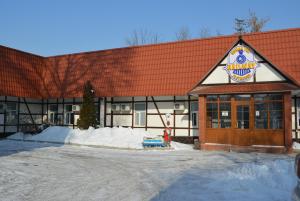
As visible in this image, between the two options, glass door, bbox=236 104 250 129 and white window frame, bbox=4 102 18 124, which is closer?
glass door, bbox=236 104 250 129

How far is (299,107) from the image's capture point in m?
18.3

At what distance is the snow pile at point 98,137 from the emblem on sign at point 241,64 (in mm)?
4899

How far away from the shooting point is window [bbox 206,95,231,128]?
17672 millimetres

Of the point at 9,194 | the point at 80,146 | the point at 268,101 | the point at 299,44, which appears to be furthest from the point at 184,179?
the point at 299,44

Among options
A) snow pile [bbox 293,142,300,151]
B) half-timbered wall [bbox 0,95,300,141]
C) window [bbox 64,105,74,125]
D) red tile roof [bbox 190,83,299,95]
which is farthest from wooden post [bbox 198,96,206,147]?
window [bbox 64,105,74,125]

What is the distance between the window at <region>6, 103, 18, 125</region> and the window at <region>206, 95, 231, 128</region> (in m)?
14.5

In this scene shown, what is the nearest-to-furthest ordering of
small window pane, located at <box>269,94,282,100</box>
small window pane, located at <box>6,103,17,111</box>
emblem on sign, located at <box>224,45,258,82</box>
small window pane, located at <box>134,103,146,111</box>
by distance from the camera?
small window pane, located at <box>269,94,282,100</box> → emblem on sign, located at <box>224,45,258,82</box> → small window pane, located at <box>134,103,146,111</box> → small window pane, located at <box>6,103,17,111</box>

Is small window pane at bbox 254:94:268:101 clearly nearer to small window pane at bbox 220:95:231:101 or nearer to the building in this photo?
the building

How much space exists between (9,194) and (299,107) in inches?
637

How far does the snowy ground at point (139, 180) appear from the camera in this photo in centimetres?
729

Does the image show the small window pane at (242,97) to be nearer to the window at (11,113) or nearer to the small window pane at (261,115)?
the small window pane at (261,115)

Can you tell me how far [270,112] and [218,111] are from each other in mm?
2701

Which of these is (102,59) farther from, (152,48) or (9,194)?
(9,194)

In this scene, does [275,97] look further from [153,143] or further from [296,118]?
[153,143]
